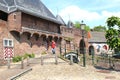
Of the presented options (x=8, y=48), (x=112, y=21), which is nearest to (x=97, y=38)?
(x=8, y=48)

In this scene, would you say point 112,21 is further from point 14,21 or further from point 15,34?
point 15,34

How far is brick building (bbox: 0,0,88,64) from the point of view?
2640cm

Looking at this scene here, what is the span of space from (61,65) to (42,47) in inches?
442

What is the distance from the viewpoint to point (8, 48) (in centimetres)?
2630

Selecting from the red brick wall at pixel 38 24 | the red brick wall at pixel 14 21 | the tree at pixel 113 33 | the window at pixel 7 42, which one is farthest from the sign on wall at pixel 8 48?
the tree at pixel 113 33

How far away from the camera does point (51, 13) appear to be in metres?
36.8

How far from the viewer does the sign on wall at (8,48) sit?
2586 centimetres

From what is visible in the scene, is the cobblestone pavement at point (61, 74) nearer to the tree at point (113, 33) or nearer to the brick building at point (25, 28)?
the tree at point (113, 33)

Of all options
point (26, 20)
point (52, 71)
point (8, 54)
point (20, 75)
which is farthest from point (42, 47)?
point (20, 75)

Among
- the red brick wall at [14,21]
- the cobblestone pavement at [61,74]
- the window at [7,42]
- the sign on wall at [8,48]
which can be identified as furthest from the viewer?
the red brick wall at [14,21]

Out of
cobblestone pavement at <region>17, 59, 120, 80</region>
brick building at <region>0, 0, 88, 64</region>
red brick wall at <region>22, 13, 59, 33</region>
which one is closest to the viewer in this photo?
cobblestone pavement at <region>17, 59, 120, 80</region>

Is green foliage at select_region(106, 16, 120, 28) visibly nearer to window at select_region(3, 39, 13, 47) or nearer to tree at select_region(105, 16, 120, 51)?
tree at select_region(105, 16, 120, 51)

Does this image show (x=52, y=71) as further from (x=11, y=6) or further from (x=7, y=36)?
(x=11, y=6)

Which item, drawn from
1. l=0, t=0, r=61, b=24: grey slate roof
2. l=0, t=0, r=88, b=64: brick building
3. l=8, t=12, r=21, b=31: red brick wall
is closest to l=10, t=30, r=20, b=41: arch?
l=0, t=0, r=88, b=64: brick building
